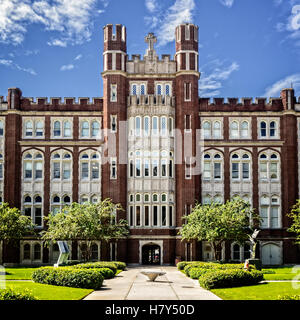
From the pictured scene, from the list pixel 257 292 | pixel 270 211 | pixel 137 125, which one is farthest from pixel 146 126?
pixel 257 292

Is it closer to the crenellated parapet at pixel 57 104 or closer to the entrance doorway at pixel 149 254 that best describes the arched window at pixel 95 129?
the crenellated parapet at pixel 57 104

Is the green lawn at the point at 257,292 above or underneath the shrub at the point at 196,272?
above

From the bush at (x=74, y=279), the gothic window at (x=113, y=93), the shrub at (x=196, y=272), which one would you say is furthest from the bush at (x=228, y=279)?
the gothic window at (x=113, y=93)

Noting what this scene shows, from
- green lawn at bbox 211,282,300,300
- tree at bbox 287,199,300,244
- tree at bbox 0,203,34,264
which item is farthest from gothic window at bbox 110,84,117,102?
green lawn at bbox 211,282,300,300

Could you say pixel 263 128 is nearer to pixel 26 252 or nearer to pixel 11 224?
pixel 11 224

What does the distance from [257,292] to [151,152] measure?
29833 millimetres

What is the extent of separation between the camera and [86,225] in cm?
4531

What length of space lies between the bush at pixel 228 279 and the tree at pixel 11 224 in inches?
1019

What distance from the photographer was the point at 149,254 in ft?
181

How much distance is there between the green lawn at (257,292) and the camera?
23.3m

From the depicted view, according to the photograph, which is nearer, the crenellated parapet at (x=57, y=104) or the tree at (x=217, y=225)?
the tree at (x=217, y=225)
